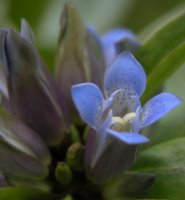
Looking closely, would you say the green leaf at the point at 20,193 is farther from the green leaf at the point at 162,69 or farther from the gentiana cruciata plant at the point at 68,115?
the green leaf at the point at 162,69

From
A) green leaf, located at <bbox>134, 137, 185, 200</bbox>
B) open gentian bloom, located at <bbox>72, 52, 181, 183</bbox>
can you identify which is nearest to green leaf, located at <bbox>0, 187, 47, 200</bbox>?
open gentian bloom, located at <bbox>72, 52, 181, 183</bbox>

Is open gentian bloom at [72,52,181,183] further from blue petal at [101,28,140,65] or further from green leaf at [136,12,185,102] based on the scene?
blue petal at [101,28,140,65]

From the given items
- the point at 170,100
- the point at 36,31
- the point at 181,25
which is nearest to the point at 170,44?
the point at 181,25

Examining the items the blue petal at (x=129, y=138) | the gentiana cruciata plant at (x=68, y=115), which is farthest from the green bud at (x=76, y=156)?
the blue petal at (x=129, y=138)

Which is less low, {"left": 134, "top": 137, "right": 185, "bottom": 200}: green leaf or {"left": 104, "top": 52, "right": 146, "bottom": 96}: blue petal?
{"left": 104, "top": 52, "right": 146, "bottom": 96}: blue petal

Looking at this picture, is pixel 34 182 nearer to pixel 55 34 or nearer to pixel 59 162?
pixel 59 162

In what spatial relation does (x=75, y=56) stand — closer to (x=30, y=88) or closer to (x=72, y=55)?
(x=72, y=55)
